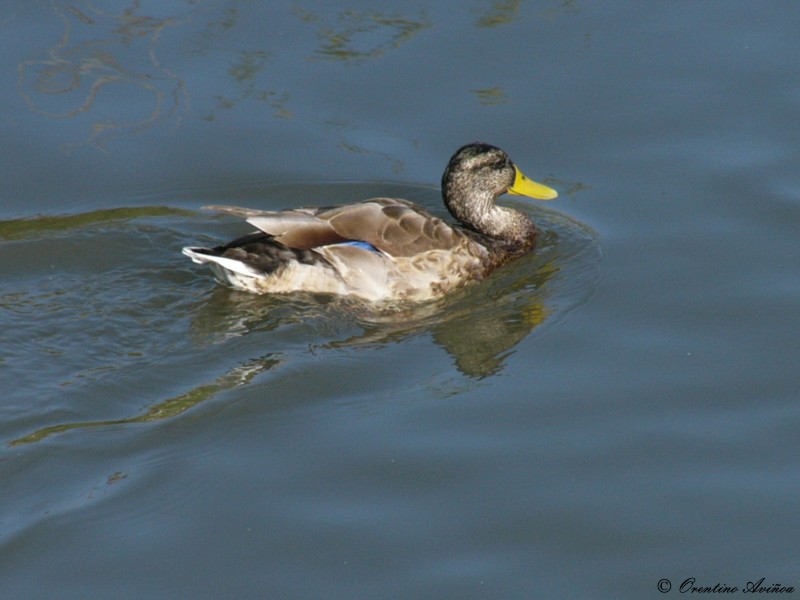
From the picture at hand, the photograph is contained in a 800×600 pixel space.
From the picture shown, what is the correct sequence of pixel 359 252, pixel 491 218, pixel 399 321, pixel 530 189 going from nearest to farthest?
pixel 399 321 < pixel 359 252 < pixel 530 189 < pixel 491 218

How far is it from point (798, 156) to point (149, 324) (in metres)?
5.28

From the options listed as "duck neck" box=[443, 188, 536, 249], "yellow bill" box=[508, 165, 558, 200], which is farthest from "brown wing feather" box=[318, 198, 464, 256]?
"yellow bill" box=[508, 165, 558, 200]

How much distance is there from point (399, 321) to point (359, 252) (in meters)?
0.66

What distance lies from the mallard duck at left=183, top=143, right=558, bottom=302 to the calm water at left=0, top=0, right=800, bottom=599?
7.1 inches

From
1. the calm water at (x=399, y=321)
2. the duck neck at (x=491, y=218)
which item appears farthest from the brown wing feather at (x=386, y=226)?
the duck neck at (x=491, y=218)

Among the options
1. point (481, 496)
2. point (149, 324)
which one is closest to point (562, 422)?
point (481, 496)

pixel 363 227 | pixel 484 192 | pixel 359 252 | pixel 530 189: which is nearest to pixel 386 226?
pixel 363 227

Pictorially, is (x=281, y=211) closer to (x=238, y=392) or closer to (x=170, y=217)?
(x=170, y=217)

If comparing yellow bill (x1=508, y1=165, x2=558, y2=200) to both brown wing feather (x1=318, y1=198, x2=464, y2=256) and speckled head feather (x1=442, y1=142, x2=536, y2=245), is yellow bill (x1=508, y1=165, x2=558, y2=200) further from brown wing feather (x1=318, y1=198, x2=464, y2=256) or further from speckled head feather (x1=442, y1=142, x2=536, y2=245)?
brown wing feather (x1=318, y1=198, x2=464, y2=256)

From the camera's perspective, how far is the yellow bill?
34.7ft

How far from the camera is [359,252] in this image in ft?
32.5

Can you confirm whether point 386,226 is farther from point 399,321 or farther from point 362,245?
point 399,321

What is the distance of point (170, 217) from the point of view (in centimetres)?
1056

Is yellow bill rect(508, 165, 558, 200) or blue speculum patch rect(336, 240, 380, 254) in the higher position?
yellow bill rect(508, 165, 558, 200)
